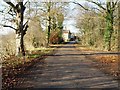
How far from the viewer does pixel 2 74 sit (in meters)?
12.0

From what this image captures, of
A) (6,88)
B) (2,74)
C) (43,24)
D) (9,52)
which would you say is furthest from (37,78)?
(43,24)

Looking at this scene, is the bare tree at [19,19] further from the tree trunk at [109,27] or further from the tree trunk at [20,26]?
the tree trunk at [109,27]

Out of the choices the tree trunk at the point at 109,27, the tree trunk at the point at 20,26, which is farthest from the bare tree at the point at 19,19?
the tree trunk at the point at 109,27

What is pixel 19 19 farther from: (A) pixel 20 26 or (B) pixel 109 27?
(B) pixel 109 27

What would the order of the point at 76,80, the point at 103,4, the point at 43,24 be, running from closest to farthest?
1. the point at 76,80
2. the point at 103,4
3. the point at 43,24

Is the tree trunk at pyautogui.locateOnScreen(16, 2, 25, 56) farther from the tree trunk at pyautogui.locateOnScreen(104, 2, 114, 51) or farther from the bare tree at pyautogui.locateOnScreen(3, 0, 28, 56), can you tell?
the tree trunk at pyautogui.locateOnScreen(104, 2, 114, 51)

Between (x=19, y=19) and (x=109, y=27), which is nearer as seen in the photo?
(x=19, y=19)

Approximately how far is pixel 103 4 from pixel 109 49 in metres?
6.04

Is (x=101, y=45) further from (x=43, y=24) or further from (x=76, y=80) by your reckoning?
(x=76, y=80)

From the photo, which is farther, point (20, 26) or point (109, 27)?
point (109, 27)

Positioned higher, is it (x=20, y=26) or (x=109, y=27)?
(x=109, y=27)

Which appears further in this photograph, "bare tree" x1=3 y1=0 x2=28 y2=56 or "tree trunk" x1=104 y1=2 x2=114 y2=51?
"tree trunk" x1=104 y1=2 x2=114 y2=51

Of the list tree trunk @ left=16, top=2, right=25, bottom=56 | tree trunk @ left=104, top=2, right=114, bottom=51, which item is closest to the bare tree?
tree trunk @ left=16, top=2, right=25, bottom=56

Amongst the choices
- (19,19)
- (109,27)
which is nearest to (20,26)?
(19,19)
